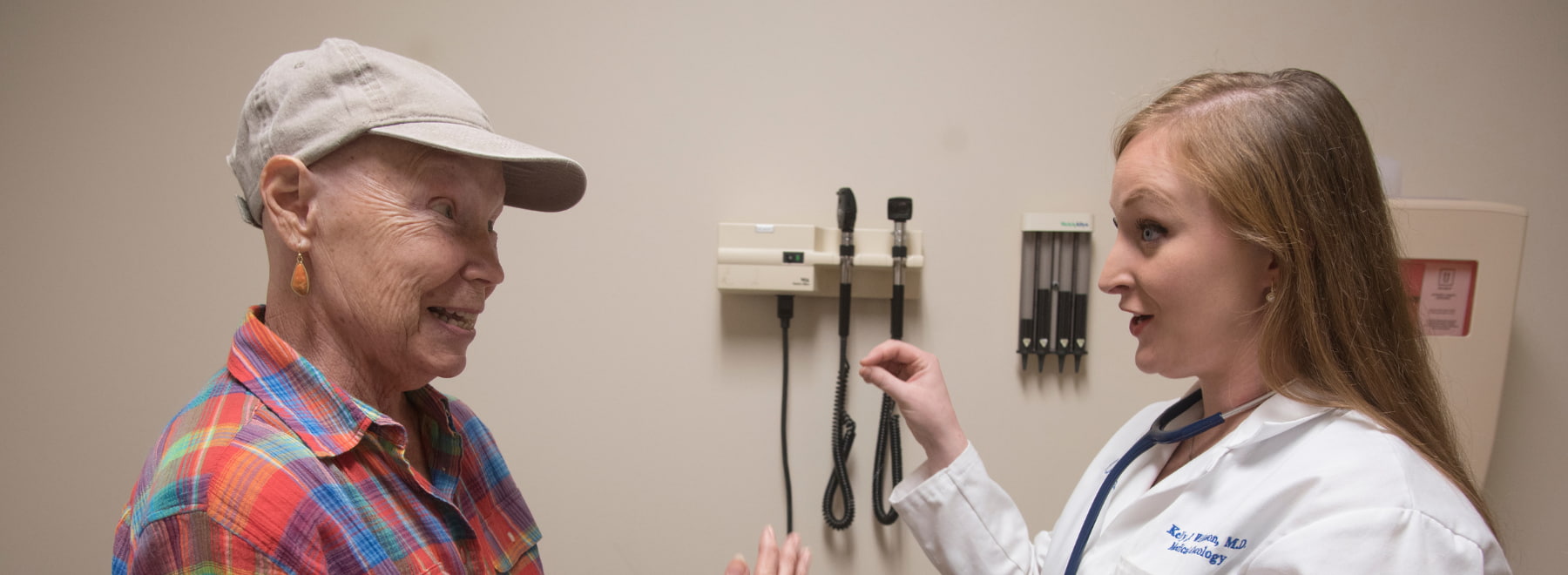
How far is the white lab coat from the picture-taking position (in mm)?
706

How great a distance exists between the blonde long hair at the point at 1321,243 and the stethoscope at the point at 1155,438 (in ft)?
0.30

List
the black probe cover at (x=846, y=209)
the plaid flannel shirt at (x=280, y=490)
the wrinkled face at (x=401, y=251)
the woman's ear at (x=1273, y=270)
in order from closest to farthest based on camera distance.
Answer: the plaid flannel shirt at (x=280, y=490), the wrinkled face at (x=401, y=251), the woman's ear at (x=1273, y=270), the black probe cover at (x=846, y=209)

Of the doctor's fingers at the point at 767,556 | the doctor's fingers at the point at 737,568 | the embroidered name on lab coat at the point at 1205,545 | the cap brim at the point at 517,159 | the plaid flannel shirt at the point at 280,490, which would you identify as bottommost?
the doctor's fingers at the point at 737,568

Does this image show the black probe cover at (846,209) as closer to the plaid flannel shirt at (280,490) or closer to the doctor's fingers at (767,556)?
the doctor's fingers at (767,556)

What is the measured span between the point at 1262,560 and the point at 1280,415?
0.18 m

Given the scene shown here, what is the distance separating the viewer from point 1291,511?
0.76 m

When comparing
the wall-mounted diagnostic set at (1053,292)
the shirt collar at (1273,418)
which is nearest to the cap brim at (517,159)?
the shirt collar at (1273,418)

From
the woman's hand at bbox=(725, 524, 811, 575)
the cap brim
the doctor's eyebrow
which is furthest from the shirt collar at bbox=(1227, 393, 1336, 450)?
the cap brim

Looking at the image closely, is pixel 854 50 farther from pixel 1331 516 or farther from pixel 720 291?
pixel 1331 516

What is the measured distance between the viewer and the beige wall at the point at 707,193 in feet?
5.12

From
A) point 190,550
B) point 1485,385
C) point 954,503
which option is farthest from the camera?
point 1485,385

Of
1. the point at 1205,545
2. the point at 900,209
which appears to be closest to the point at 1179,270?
the point at 1205,545

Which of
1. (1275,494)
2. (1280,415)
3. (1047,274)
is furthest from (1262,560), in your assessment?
(1047,274)

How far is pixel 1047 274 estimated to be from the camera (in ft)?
5.16
